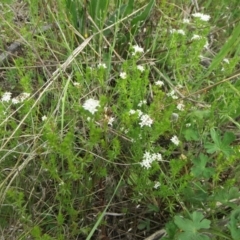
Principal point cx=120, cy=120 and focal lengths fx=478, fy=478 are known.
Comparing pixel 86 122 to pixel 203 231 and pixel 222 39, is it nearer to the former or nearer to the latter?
pixel 203 231

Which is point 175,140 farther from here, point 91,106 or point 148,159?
point 91,106

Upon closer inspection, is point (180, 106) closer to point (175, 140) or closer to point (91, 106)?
point (175, 140)

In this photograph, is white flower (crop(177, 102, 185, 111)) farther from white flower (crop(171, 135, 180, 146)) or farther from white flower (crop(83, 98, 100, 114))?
white flower (crop(83, 98, 100, 114))

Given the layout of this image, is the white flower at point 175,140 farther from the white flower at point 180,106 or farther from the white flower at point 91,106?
the white flower at point 91,106

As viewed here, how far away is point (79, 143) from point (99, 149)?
10cm

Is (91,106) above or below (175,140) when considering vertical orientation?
above

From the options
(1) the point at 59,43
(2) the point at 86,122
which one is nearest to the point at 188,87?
(2) the point at 86,122

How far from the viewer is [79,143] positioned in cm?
131

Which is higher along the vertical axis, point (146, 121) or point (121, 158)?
point (146, 121)

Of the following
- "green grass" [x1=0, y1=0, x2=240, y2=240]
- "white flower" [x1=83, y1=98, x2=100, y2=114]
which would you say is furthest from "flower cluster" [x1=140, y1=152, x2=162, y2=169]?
"white flower" [x1=83, y1=98, x2=100, y2=114]

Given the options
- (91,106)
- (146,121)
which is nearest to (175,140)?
(146,121)

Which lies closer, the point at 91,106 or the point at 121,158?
the point at 91,106

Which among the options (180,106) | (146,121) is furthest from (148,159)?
(180,106)

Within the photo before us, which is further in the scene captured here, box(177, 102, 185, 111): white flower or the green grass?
box(177, 102, 185, 111): white flower
